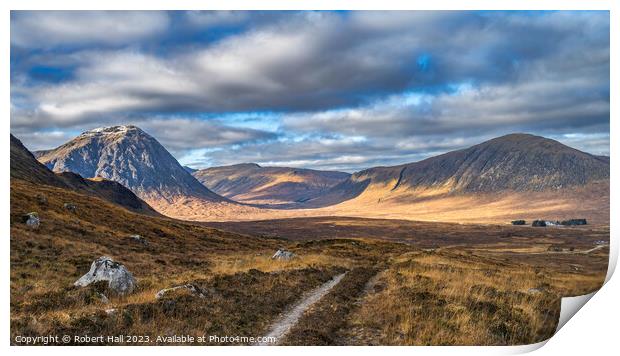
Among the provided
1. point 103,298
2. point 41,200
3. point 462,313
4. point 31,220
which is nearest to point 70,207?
point 41,200

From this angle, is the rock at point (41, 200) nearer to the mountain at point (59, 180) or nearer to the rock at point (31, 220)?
the rock at point (31, 220)

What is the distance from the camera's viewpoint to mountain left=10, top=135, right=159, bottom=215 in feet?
279

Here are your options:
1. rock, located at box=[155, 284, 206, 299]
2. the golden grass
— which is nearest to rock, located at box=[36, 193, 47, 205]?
rock, located at box=[155, 284, 206, 299]

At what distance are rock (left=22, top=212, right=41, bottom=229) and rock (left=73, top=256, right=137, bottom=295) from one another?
54.0 feet

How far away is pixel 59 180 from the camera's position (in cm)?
10806

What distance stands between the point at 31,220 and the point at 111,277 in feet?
60.0

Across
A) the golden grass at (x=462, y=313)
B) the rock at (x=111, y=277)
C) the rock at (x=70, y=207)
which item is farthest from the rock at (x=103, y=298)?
the rock at (x=70, y=207)

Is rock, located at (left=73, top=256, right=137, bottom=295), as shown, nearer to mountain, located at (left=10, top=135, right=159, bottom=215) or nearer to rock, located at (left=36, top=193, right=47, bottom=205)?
rock, located at (left=36, top=193, right=47, bottom=205)
